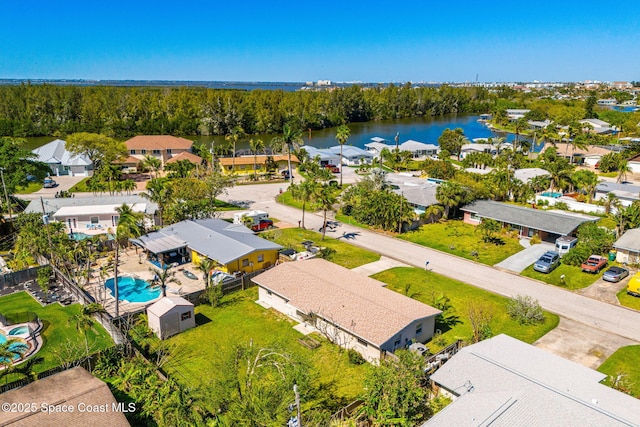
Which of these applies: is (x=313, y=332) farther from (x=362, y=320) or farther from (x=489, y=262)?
(x=489, y=262)

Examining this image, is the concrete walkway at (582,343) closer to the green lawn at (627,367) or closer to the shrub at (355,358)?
the green lawn at (627,367)

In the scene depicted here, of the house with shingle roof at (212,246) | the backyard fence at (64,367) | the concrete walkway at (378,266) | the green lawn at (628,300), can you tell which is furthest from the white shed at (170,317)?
the green lawn at (628,300)

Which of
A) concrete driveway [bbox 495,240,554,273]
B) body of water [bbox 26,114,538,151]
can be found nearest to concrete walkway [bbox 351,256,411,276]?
concrete driveway [bbox 495,240,554,273]

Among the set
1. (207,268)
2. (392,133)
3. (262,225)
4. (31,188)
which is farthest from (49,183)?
(392,133)

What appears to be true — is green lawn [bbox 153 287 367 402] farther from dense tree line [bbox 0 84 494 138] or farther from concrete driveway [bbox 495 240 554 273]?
dense tree line [bbox 0 84 494 138]

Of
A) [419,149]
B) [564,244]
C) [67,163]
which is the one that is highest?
[67,163]

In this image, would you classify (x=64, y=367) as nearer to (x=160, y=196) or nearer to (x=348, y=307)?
(x=348, y=307)
